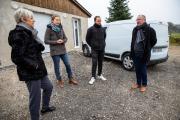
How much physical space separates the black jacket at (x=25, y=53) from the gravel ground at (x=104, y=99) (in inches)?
54.8

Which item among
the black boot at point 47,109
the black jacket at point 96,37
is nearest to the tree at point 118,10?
the black jacket at point 96,37

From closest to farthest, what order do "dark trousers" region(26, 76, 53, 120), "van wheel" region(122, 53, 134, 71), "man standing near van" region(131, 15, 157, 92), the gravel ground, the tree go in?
"dark trousers" region(26, 76, 53, 120)
the gravel ground
"man standing near van" region(131, 15, 157, 92)
"van wheel" region(122, 53, 134, 71)
the tree

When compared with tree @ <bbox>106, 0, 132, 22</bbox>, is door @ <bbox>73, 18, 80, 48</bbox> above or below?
below

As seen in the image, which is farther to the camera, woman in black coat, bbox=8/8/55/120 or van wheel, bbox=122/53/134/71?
van wheel, bbox=122/53/134/71

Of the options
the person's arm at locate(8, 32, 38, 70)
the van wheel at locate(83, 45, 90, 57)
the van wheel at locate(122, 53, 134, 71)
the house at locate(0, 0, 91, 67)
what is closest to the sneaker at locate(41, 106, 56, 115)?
the person's arm at locate(8, 32, 38, 70)

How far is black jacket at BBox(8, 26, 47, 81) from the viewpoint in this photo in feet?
10.6

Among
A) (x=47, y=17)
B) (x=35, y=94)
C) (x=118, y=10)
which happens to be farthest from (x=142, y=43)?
(x=118, y=10)

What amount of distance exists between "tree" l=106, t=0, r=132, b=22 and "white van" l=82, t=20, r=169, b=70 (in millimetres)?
20809

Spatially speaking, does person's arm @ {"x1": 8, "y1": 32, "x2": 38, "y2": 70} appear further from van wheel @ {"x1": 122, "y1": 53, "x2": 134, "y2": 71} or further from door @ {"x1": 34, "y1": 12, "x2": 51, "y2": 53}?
door @ {"x1": 34, "y1": 12, "x2": 51, "y2": 53}

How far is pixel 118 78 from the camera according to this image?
7.41m

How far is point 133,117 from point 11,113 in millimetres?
2749

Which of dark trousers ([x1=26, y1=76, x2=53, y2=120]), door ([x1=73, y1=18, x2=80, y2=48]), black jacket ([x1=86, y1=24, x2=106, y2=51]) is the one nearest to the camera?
dark trousers ([x1=26, y1=76, x2=53, y2=120])

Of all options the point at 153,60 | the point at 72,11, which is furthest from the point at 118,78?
the point at 72,11

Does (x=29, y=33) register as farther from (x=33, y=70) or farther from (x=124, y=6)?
(x=124, y=6)
